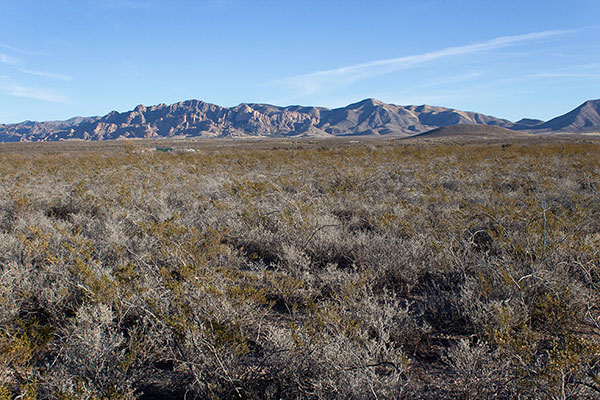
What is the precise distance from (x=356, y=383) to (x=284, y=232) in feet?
10.3

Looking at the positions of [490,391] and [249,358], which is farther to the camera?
[249,358]

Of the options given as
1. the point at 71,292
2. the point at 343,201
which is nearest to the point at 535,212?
the point at 343,201

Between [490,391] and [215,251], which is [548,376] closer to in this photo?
[490,391]

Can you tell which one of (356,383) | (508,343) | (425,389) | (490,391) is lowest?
(425,389)

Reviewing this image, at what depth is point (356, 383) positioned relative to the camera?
2.00m

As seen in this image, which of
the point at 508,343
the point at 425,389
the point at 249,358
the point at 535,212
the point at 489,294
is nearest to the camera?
the point at 508,343

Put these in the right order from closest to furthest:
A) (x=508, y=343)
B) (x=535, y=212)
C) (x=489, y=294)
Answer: (x=508, y=343) < (x=489, y=294) < (x=535, y=212)

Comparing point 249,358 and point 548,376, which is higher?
point 548,376

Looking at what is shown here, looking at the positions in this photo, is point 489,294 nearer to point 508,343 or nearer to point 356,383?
point 508,343

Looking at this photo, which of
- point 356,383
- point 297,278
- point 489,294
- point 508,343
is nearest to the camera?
point 356,383

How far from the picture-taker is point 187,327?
7.74 feet

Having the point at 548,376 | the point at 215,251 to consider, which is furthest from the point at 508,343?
the point at 215,251

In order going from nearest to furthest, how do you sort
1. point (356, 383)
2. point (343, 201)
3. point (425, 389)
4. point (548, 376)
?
point (548, 376)
point (356, 383)
point (425, 389)
point (343, 201)

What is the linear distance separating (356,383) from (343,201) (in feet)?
17.8
